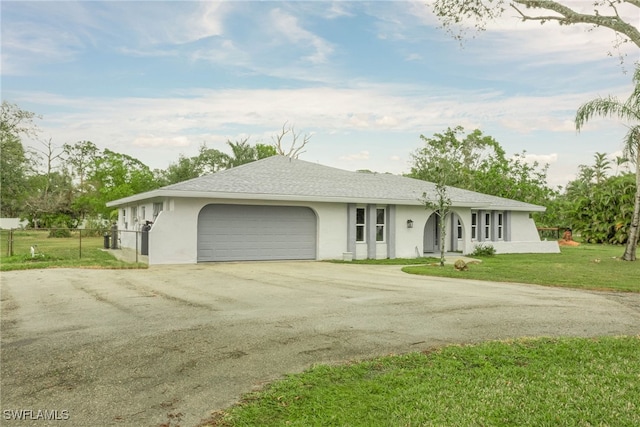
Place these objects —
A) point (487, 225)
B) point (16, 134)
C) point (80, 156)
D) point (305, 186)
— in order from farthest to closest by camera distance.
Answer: point (80, 156) < point (16, 134) < point (487, 225) < point (305, 186)

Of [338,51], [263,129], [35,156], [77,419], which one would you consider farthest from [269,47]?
[35,156]

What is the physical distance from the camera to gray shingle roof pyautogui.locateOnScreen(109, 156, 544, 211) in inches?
640

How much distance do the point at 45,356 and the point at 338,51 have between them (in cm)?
1615

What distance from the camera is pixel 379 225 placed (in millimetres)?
19672

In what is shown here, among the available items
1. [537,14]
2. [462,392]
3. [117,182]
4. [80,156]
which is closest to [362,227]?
[537,14]

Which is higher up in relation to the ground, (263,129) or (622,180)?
(263,129)

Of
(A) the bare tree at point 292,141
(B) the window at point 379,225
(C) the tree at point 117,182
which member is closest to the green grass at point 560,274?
(B) the window at point 379,225

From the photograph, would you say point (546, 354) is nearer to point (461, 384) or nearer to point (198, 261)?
point (461, 384)

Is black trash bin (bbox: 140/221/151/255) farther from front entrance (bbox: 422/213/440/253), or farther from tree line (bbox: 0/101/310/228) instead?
tree line (bbox: 0/101/310/228)

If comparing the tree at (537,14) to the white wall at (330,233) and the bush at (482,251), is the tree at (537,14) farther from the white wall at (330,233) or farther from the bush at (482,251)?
the bush at (482,251)

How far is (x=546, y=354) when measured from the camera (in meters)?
5.11

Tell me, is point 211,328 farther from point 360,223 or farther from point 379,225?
point 379,225

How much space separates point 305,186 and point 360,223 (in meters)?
2.93

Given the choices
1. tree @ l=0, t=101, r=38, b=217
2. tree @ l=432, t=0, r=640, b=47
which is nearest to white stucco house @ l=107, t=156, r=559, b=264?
tree @ l=0, t=101, r=38, b=217
